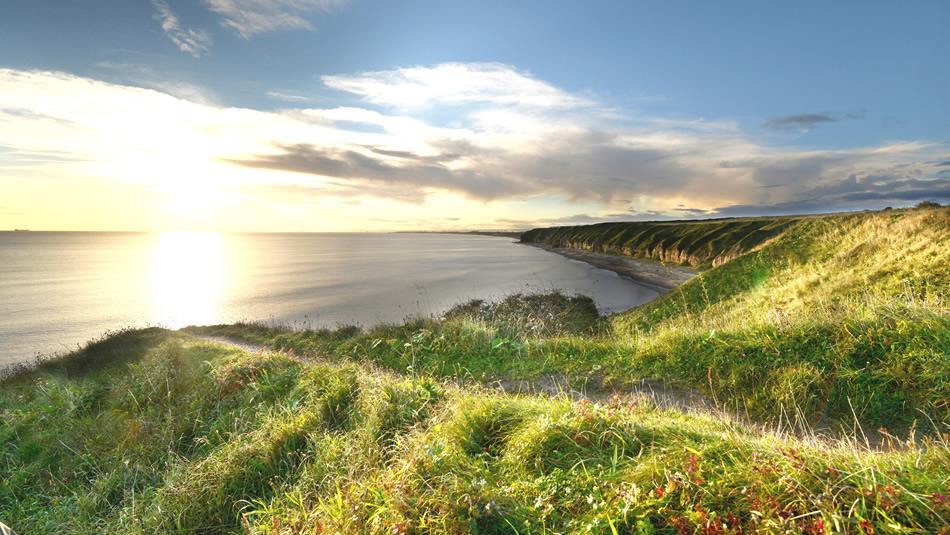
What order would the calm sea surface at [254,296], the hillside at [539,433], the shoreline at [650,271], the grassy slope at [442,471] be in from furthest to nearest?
the shoreline at [650,271] < the calm sea surface at [254,296] < the hillside at [539,433] < the grassy slope at [442,471]

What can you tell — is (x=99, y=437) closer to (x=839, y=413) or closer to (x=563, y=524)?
(x=563, y=524)

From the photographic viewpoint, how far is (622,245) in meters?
76.9

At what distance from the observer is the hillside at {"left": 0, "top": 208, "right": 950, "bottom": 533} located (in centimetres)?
331

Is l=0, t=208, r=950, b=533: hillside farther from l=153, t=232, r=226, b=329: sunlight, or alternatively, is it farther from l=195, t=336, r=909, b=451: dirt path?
l=153, t=232, r=226, b=329: sunlight

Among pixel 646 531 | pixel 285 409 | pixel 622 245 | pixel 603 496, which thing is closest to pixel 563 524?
pixel 603 496

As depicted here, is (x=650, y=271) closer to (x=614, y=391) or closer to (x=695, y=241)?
(x=695, y=241)

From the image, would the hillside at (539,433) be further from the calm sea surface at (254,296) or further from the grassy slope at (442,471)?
the calm sea surface at (254,296)

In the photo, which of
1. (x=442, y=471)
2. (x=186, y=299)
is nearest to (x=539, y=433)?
(x=442, y=471)

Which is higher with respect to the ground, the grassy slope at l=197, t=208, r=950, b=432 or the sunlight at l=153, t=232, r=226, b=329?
the grassy slope at l=197, t=208, r=950, b=432

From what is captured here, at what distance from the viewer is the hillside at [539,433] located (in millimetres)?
3309

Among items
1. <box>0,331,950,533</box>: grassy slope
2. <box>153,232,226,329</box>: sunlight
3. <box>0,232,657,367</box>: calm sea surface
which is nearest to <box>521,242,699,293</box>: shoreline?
<box>0,232,657,367</box>: calm sea surface

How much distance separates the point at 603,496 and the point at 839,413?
5944 millimetres

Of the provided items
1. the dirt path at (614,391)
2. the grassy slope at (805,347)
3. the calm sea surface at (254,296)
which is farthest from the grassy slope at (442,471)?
the calm sea surface at (254,296)

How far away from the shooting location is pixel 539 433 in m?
4.57
